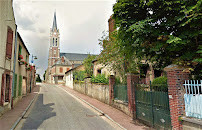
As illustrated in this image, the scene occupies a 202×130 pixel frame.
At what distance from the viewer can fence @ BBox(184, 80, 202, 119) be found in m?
4.95

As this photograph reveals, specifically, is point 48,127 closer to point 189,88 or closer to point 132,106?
point 132,106

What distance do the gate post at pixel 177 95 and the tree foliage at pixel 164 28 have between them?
0.39m

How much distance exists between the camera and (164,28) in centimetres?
622

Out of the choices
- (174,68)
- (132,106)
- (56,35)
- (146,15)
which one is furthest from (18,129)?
(56,35)

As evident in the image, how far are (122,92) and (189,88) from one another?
6189mm

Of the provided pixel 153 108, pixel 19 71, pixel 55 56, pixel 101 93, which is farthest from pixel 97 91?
pixel 55 56

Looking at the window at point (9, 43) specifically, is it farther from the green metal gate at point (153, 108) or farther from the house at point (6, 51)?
the green metal gate at point (153, 108)

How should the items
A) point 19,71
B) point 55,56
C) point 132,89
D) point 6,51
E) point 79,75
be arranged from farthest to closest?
point 55,56, point 79,75, point 19,71, point 6,51, point 132,89

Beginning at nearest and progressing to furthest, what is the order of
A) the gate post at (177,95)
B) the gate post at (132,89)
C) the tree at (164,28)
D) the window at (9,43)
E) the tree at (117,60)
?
the tree at (164,28) → the gate post at (177,95) → the gate post at (132,89) → the window at (9,43) → the tree at (117,60)

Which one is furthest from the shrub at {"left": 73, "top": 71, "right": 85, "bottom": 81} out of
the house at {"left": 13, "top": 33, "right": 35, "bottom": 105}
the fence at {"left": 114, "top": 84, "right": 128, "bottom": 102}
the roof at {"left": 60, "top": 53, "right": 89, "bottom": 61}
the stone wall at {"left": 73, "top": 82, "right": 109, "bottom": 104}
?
the roof at {"left": 60, "top": 53, "right": 89, "bottom": 61}

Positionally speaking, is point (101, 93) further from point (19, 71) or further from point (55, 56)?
point (55, 56)

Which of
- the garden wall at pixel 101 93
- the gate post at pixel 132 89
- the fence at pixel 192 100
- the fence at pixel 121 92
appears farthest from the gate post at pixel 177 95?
the fence at pixel 121 92

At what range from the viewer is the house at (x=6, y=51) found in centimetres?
941

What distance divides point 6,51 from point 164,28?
10348 millimetres
